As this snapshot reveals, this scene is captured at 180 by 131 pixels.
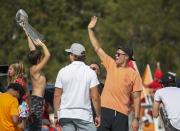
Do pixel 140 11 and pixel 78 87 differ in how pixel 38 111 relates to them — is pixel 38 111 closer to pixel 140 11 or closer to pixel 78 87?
pixel 78 87

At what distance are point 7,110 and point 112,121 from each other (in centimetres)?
176

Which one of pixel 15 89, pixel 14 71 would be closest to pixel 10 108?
pixel 15 89

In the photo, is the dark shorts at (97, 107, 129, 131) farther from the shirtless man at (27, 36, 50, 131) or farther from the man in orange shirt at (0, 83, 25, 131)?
the man in orange shirt at (0, 83, 25, 131)

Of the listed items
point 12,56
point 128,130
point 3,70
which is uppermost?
point 12,56

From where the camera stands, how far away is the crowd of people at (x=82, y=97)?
12961 millimetres

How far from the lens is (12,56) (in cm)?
3841

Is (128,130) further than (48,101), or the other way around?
(48,101)

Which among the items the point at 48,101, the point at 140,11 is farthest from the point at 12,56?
the point at 48,101

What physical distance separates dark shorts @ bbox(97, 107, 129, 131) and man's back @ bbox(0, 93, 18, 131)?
149cm

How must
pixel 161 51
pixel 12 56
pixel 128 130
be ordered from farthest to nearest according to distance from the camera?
pixel 161 51
pixel 12 56
pixel 128 130

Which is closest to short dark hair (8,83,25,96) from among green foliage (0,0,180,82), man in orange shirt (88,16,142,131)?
man in orange shirt (88,16,142,131)

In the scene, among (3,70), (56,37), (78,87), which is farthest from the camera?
(56,37)

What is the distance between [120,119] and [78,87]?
1.07 m

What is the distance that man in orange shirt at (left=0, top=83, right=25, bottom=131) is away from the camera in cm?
1285
